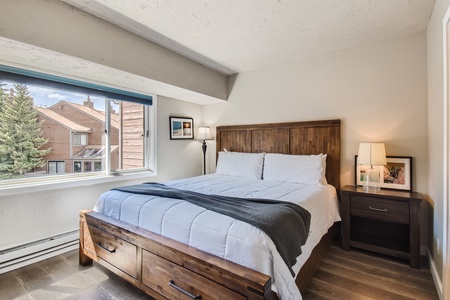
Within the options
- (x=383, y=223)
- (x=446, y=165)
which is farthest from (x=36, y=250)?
(x=383, y=223)

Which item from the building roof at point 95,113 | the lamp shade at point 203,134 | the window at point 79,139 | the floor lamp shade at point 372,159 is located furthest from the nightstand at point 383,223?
the window at point 79,139

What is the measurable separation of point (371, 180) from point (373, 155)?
414 mm

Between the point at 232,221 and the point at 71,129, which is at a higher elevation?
the point at 71,129

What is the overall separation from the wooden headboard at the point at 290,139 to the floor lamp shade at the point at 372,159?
0.36 m

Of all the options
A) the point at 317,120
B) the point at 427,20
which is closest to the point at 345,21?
the point at 427,20

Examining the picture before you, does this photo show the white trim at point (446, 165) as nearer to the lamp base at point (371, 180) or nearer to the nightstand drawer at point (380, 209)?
the nightstand drawer at point (380, 209)

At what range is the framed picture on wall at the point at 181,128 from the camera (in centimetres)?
374

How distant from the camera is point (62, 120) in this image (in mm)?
2637

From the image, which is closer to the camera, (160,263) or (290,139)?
(160,263)

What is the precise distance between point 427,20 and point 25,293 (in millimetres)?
4440

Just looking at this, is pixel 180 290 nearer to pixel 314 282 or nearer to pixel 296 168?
pixel 314 282

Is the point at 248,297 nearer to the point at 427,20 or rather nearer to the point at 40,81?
the point at 40,81

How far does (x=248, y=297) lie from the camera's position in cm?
118

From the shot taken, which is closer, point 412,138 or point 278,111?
point 412,138
